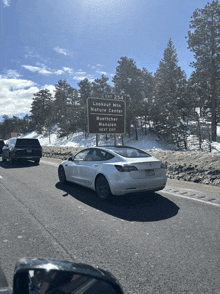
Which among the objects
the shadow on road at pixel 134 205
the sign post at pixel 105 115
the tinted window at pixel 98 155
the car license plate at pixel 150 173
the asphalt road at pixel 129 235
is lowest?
the shadow on road at pixel 134 205

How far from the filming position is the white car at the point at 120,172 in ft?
20.5

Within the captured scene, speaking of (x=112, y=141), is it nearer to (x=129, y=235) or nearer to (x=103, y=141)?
(x=103, y=141)

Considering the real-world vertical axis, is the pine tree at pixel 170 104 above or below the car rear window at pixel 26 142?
above

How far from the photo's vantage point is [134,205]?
20.2ft

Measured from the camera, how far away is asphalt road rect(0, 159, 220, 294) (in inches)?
114

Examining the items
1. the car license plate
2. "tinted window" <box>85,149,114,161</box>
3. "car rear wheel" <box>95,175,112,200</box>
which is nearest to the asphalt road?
"car rear wheel" <box>95,175,112,200</box>

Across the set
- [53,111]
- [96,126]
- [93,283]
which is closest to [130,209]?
[93,283]

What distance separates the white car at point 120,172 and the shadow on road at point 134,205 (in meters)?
0.31

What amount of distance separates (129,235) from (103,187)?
8.72 ft

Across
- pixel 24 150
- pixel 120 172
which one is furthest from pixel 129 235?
pixel 24 150

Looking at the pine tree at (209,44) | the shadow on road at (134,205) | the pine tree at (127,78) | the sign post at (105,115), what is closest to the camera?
the shadow on road at (134,205)

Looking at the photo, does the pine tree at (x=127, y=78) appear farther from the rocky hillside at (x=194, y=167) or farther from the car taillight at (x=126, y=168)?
the car taillight at (x=126, y=168)

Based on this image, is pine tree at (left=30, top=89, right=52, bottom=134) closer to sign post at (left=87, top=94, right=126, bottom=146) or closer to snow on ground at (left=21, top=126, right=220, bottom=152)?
snow on ground at (left=21, top=126, right=220, bottom=152)

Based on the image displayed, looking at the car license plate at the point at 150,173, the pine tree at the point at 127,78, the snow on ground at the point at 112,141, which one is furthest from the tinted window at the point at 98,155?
the pine tree at the point at 127,78
